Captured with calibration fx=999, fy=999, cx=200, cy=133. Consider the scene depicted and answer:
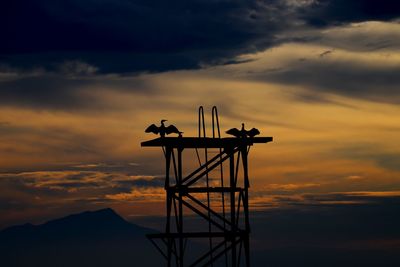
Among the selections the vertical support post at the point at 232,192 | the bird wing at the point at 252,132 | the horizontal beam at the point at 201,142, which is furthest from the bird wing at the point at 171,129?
the bird wing at the point at 252,132

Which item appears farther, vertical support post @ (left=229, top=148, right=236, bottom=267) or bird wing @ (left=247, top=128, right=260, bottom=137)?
vertical support post @ (left=229, top=148, right=236, bottom=267)

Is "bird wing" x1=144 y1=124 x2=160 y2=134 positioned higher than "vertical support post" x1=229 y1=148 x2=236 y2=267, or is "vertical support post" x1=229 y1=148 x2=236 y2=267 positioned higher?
"bird wing" x1=144 y1=124 x2=160 y2=134

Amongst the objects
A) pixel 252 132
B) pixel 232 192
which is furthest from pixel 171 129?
pixel 232 192

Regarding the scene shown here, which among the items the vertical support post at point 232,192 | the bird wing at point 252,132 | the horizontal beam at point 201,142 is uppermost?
the bird wing at point 252,132

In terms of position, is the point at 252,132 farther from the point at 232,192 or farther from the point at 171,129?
the point at 171,129

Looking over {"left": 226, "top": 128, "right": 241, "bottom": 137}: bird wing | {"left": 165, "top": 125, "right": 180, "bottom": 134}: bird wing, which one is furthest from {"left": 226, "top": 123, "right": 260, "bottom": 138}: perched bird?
{"left": 165, "top": 125, "right": 180, "bottom": 134}: bird wing

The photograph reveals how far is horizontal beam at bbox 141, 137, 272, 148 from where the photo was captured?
43.2 metres

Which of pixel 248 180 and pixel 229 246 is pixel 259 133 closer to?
pixel 248 180

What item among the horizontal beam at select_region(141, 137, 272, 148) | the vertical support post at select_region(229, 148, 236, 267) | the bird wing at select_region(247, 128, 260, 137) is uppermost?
the bird wing at select_region(247, 128, 260, 137)

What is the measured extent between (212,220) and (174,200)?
6.55 ft

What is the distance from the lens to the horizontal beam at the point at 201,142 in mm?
43156

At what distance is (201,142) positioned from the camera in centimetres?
4381

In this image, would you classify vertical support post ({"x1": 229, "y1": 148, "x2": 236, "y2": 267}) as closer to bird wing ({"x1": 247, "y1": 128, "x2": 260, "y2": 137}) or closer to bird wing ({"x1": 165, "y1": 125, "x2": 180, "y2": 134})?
bird wing ({"x1": 247, "y1": 128, "x2": 260, "y2": 137})

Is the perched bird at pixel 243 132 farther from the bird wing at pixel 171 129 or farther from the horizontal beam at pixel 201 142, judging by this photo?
the bird wing at pixel 171 129
